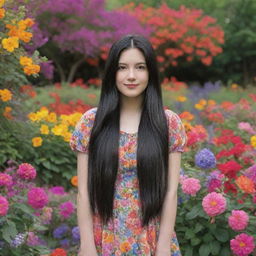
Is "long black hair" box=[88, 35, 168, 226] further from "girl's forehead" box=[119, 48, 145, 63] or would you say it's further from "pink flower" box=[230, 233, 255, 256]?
"pink flower" box=[230, 233, 255, 256]

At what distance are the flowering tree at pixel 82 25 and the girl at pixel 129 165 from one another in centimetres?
787

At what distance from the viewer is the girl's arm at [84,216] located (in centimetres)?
239

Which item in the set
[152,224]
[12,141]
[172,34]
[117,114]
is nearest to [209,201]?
[152,224]

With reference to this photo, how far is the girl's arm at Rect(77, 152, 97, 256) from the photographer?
7.83 ft

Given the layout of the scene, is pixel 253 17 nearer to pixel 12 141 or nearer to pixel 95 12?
pixel 95 12

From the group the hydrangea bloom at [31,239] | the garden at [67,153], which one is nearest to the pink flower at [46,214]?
the garden at [67,153]

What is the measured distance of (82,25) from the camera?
1066 cm

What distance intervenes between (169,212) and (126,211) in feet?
0.57

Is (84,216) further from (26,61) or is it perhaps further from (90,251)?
(26,61)

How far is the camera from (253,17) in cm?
1406

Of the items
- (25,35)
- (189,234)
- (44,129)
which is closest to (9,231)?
(189,234)

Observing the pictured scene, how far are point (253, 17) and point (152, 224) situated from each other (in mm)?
12342

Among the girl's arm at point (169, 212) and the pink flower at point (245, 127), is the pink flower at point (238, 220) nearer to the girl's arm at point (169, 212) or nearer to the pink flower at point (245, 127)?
the girl's arm at point (169, 212)

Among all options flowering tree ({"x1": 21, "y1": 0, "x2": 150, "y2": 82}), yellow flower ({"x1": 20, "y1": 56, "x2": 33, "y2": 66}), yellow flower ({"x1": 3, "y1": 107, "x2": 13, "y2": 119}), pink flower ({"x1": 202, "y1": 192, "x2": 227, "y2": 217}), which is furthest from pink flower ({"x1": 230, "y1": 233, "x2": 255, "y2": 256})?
flowering tree ({"x1": 21, "y1": 0, "x2": 150, "y2": 82})
